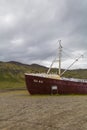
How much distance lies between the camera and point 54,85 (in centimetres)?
6247

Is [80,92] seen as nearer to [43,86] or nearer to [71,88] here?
[71,88]

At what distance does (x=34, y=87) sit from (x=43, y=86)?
2056 mm

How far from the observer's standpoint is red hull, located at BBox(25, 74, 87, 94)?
205 feet

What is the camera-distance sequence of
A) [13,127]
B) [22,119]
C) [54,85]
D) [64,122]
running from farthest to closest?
[54,85] → [22,119] → [64,122] → [13,127]

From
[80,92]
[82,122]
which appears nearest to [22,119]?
[82,122]

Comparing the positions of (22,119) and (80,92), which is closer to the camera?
(22,119)

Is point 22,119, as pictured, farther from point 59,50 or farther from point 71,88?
point 59,50

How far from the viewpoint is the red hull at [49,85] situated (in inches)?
2458

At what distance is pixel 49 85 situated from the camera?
205ft

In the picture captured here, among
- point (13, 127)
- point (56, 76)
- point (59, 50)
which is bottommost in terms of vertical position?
point (13, 127)

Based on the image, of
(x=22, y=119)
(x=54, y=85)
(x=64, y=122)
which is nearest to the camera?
(x=64, y=122)

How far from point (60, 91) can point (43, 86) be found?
372 cm

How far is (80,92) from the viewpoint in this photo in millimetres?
65625

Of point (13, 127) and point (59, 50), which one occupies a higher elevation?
point (59, 50)
